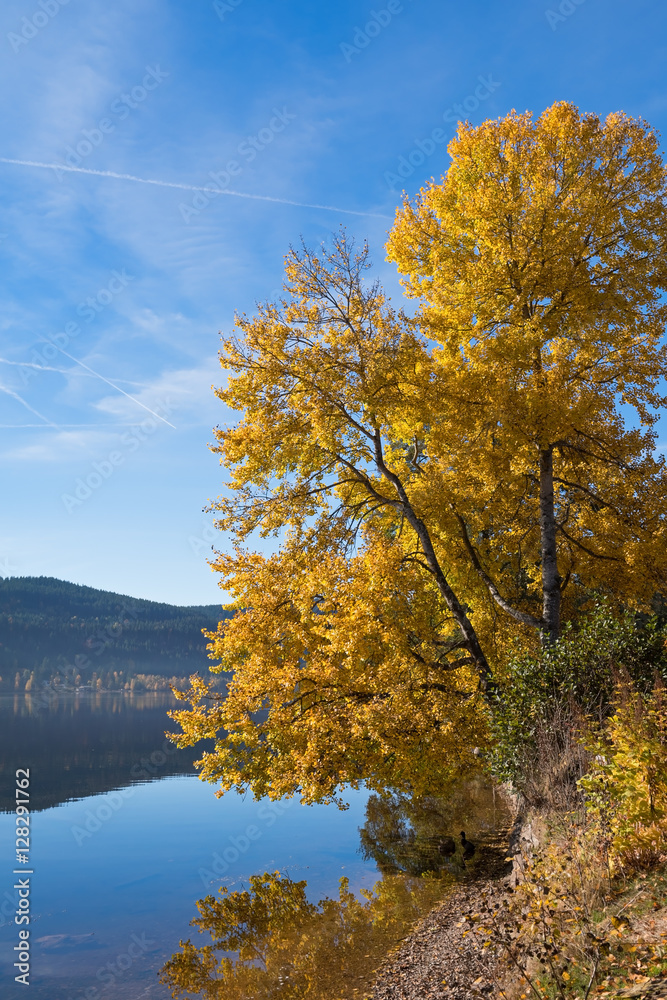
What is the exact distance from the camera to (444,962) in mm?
8641

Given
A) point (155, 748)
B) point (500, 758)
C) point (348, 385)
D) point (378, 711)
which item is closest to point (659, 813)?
point (500, 758)

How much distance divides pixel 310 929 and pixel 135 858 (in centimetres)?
1007

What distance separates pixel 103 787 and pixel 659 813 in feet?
98.3

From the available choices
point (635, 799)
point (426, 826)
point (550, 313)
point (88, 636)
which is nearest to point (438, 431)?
point (550, 313)

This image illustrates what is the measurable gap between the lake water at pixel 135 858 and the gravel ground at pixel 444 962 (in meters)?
3.50

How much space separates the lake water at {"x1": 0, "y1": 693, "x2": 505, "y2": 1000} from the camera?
38.8ft

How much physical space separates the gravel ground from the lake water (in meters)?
3.50

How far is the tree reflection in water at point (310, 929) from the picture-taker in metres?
9.66

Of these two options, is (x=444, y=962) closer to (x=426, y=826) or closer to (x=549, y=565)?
(x=549, y=565)

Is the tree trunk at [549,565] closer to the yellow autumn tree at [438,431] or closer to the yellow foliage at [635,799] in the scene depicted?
the yellow autumn tree at [438,431]

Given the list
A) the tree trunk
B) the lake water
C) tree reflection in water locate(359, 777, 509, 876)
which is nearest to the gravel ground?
tree reflection in water locate(359, 777, 509, 876)

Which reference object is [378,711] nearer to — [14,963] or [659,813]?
[659,813]

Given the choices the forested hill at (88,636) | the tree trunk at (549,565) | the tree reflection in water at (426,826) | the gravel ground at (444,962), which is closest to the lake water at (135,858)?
the tree reflection in water at (426,826)

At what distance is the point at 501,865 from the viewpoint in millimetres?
13578
